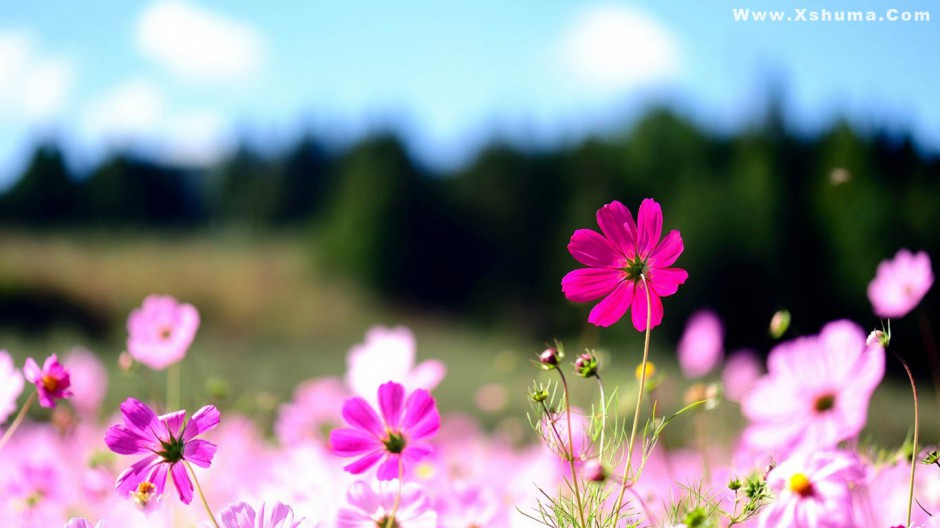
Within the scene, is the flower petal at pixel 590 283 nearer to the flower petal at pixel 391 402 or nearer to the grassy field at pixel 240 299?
the flower petal at pixel 391 402

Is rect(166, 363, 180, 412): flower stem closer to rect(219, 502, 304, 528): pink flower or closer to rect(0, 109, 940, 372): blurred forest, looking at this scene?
rect(219, 502, 304, 528): pink flower

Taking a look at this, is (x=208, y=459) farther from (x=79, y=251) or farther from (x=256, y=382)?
(x=79, y=251)

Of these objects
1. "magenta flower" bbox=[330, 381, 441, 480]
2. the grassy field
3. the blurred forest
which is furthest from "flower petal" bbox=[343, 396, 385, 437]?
the grassy field

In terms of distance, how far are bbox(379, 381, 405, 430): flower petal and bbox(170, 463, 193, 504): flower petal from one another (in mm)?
77

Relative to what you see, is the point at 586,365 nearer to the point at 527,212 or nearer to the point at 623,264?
the point at 623,264

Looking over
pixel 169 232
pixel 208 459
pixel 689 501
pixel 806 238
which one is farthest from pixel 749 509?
pixel 169 232

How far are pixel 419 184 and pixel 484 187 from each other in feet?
2.26

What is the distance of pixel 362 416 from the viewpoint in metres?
0.30

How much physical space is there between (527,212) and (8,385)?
688 centimetres

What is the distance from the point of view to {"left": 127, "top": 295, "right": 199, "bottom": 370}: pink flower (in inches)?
18.9

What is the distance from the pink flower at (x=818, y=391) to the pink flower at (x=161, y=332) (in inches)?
12.4

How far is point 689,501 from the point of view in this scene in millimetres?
395

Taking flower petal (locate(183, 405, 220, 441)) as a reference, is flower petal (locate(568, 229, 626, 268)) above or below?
above

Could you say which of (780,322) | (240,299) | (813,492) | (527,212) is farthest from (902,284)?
(527,212)
